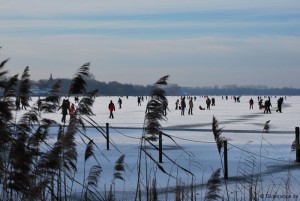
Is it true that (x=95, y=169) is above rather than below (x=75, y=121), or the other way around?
below

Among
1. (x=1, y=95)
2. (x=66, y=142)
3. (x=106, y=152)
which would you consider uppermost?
(x=1, y=95)

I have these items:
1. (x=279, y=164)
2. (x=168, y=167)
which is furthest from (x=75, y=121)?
(x=279, y=164)

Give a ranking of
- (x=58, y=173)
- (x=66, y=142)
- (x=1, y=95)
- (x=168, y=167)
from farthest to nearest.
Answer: (x=168, y=167) < (x=58, y=173) < (x=66, y=142) < (x=1, y=95)

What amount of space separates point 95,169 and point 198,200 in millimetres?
3953

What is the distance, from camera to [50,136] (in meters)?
6.02

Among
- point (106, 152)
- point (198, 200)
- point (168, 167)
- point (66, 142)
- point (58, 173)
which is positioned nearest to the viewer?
point (66, 142)

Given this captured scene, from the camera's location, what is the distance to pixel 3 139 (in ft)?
15.1

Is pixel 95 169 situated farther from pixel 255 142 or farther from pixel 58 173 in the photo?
pixel 255 142

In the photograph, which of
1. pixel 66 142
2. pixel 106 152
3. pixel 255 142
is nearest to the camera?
pixel 66 142

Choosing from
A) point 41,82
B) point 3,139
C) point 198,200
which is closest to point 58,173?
point 41,82

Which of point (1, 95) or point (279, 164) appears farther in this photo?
point (279, 164)

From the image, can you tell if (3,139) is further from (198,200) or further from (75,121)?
(198,200)

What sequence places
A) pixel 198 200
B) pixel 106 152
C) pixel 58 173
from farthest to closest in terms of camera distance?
pixel 106 152 < pixel 198 200 < pixel 58 173

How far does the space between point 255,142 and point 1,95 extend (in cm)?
1821
